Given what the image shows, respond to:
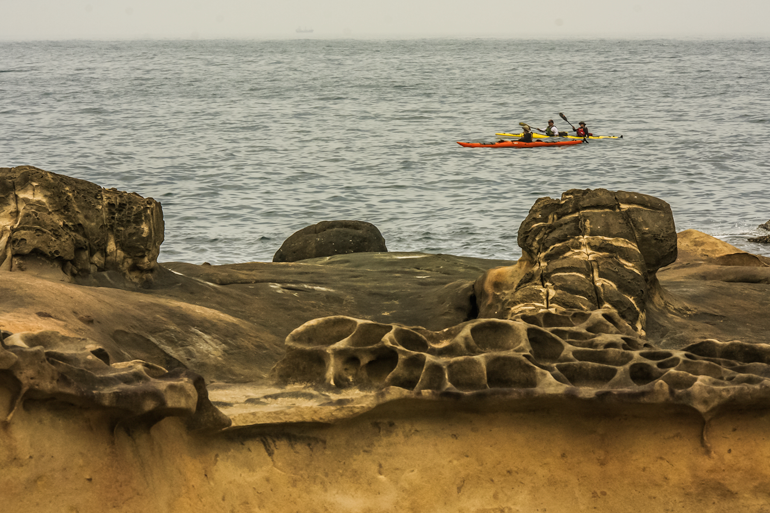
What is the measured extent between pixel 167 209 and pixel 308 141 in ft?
39.4

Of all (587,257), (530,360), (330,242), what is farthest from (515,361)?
(330,242)

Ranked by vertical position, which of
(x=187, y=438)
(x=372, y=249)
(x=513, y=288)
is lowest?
(x=372, y=249)

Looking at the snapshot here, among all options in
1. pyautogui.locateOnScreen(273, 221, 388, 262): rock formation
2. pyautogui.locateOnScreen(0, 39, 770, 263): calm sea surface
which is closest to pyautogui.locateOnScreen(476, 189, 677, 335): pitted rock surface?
pyautogui.locateOnScreen(273, 221, 388, 262): rock formation

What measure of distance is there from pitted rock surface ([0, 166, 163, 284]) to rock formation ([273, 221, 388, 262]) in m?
3.96

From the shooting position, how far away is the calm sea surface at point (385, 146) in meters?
20.2

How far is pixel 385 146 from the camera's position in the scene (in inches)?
1230

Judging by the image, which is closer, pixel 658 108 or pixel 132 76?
pixel 658 108

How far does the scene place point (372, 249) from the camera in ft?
36.2

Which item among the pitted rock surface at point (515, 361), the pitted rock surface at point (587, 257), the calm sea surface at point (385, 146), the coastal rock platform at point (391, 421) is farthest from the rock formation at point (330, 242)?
the pitted rock surface at point (515, 361)

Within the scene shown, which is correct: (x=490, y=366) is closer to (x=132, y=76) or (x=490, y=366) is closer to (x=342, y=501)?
(x=342, y=501)

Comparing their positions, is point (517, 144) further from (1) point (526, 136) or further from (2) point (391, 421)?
(2) point (391, 421)

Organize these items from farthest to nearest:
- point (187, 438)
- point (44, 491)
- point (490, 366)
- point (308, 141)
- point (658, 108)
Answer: point (658, 108)
point (308, 141)
point (490, 366)
point (187, 438)
point (44, 491)

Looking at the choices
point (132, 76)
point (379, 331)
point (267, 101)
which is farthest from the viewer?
point (132, 76)

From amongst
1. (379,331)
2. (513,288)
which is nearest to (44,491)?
(379,331)
